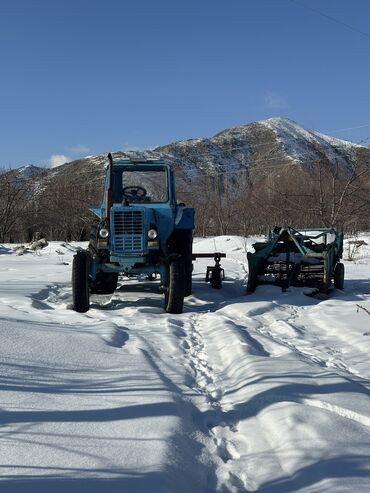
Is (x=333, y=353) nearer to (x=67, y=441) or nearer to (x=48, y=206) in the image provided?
(x=67, y=441)

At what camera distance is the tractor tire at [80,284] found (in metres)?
7.37

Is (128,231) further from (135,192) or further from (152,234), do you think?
(135,192)

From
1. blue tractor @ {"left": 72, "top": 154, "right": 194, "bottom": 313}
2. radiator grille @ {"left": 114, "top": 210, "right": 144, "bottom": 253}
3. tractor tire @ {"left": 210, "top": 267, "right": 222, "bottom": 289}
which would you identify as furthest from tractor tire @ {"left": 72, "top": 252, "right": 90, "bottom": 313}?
tractor tire @ {"left": 210, "top": 267, "right": 222, "bottom": 289}

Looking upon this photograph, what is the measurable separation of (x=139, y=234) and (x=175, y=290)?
1.08m

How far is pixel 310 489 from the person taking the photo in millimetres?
2436

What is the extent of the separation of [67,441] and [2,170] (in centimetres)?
4012

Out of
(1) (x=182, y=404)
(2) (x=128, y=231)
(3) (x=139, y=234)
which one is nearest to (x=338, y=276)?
(3) (x=139, y=234)

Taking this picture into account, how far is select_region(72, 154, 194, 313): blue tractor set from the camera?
757cm

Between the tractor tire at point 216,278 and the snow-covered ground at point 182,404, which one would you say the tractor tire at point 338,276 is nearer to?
the tractor tire at point 216,278

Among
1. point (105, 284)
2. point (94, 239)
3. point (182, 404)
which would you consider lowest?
point (182, 404)

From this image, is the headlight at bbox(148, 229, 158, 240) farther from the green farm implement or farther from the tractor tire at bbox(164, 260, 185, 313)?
the green farm implement

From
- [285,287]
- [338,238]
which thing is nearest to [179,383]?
[285,287]

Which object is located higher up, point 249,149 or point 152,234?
point 249,149

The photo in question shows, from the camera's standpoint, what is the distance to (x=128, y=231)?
7938 mm
